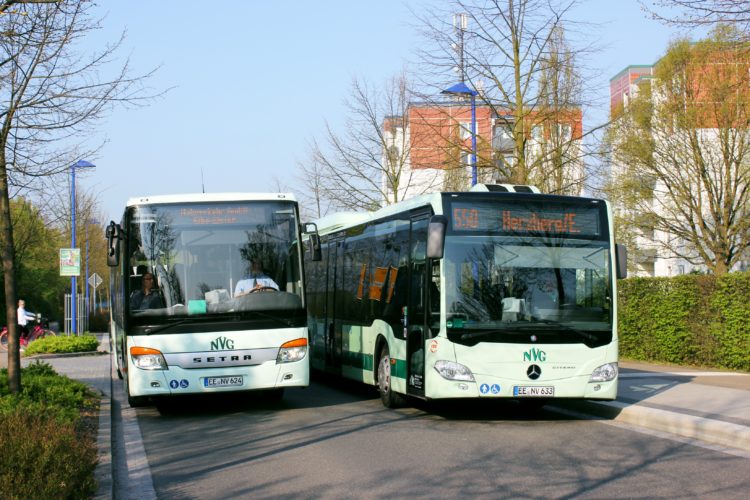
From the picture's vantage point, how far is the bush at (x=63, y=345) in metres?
31.8

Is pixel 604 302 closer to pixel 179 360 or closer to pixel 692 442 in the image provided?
pixel 692 442

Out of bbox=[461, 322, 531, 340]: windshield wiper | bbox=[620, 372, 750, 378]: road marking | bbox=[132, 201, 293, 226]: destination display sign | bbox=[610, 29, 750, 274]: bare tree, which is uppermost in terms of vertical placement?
bbox=[610, 29, 750, 274]: bare tree

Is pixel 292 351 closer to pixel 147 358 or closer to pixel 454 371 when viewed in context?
A: pixel 147 358

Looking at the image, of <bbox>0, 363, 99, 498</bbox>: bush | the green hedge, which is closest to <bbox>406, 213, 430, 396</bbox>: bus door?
<bbox>0, 363, 99, 498</bbox>: bush

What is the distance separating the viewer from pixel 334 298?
62.3 feet

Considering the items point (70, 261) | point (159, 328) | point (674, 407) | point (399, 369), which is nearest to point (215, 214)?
point (159, 328)

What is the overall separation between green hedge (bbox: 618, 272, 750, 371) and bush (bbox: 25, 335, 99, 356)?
54.5 feet

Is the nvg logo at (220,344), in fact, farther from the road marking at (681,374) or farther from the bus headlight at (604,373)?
the road marking at (681,374)

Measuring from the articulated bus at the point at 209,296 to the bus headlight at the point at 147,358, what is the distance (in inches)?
0.5

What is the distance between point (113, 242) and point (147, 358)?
167 centimetres

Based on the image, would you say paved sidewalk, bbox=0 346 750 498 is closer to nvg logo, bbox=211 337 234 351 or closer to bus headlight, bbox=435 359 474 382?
nvg logo, bbox=211 337 234 351

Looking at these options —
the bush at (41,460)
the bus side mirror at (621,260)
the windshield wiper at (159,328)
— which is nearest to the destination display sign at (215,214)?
the windshield wiper at (159,328)

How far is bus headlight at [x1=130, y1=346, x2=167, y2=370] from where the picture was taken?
1379cm

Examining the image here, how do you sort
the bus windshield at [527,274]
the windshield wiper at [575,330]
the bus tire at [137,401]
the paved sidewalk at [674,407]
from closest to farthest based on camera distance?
the paved sidewalk at [674,407]
the bus windshield at [527,274]
the windshield wiper at [575,330]
the bus tire at [137,401]
